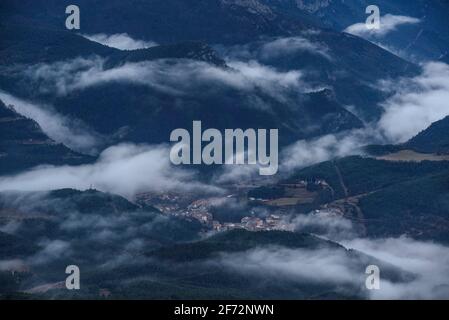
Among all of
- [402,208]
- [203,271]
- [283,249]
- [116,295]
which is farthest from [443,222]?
[116,295]

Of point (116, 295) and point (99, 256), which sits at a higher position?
point (99, 256)
